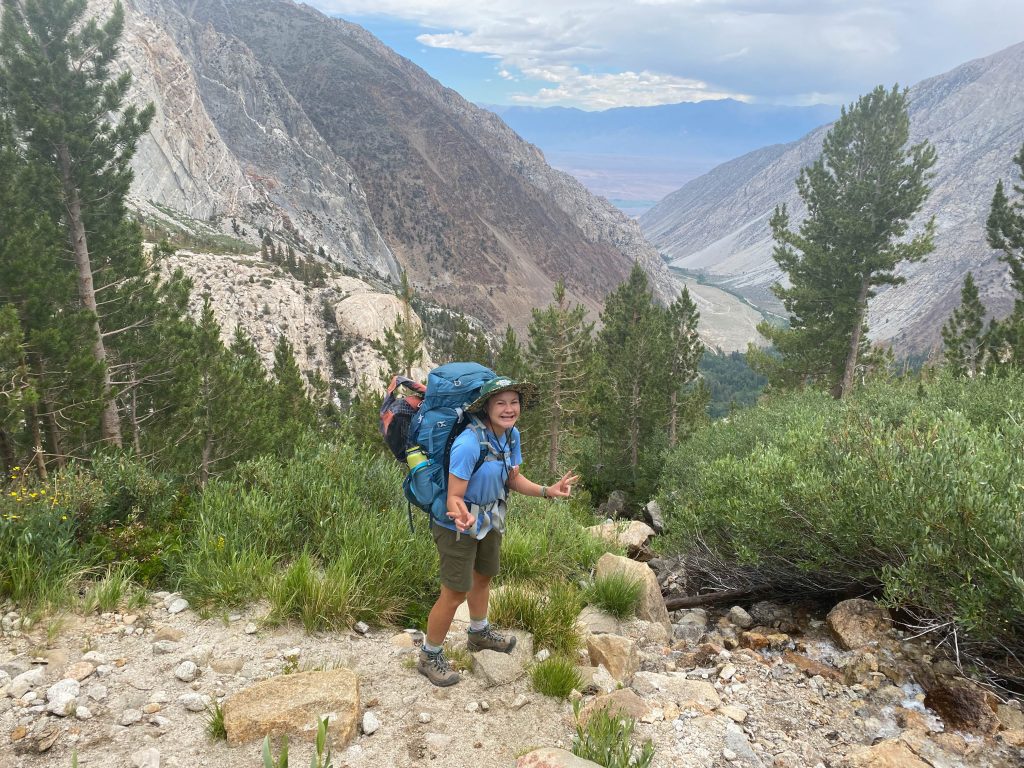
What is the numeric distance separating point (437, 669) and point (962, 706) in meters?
3.29

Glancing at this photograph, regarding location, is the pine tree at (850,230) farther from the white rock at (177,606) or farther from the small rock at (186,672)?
the small rock at (186,672)

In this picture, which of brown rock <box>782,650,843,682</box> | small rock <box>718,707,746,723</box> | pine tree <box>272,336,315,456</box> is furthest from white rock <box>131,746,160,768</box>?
pine tree <box>272,336,315,456</box>

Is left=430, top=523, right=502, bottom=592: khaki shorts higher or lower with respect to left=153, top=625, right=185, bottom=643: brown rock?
higher

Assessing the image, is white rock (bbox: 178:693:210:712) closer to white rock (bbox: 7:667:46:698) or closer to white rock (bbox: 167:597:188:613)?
white rock (bbox: 7:667:46:698)

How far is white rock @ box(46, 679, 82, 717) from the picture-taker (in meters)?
3.12

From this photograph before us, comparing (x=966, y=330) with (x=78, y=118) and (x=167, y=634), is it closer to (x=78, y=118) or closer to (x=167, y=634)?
(x=167, y=634)

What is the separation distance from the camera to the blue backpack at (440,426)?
3.59 metres

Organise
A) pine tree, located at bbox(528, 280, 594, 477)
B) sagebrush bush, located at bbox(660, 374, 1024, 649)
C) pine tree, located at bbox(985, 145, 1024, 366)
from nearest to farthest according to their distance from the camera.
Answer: sagebrush bush, located at bbox(660, 374, 1024, 649), pine tree, located at bbox(985, 145, 1024, 366), pine tree, located at bbox(528, 280, 594, 477)

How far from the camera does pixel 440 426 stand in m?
3.60

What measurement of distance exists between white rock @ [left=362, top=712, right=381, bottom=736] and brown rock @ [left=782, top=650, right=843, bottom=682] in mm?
3033

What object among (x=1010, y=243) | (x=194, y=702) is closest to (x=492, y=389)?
(x=194, y=702)

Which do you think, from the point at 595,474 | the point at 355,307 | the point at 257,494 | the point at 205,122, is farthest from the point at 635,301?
the point at 205,122

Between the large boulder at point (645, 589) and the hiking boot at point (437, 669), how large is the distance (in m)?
2.22

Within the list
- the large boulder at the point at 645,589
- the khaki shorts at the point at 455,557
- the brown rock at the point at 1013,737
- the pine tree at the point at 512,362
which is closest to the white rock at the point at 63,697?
the khaki shorts at the point at 455,557
